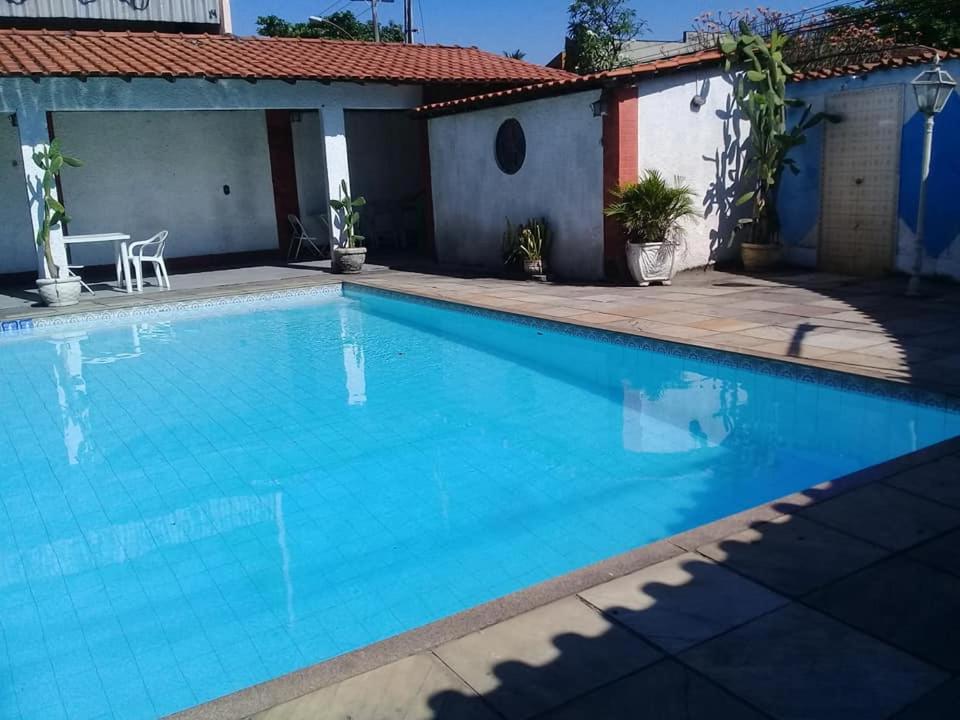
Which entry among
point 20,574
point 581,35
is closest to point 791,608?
point 20,574

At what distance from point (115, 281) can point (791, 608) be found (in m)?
14.0

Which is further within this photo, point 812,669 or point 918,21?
point 918,21

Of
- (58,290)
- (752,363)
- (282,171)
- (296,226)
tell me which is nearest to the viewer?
(752,363)

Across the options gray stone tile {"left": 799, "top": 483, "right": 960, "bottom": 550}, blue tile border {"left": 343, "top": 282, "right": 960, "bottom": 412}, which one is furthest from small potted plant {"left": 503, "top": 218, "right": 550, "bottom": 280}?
gray stone tile {"left": 799, "top": 483, "right": 960, "bottom": 550}

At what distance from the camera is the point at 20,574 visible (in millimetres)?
4461

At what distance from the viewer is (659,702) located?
8.36ft

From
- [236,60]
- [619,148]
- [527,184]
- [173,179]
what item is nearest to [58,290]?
[236,60]

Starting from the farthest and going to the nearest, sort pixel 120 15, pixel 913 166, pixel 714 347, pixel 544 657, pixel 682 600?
pixel 120 15 → pixel 913 166 → pixel 714 347 → pixel 682 600 → pixel 544 657

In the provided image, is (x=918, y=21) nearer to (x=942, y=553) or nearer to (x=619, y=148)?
(x=619, y=148)

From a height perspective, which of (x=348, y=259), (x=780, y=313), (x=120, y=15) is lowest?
(x=780, y=313)

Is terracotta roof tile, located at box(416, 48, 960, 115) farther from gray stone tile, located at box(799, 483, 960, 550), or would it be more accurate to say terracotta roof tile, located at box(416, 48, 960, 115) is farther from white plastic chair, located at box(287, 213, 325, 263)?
gray stone tile, located at box(799, 483, 960, 550)

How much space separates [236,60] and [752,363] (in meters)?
11.0

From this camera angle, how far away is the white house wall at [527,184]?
12141 mm

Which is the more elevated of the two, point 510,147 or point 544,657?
point 510,147
